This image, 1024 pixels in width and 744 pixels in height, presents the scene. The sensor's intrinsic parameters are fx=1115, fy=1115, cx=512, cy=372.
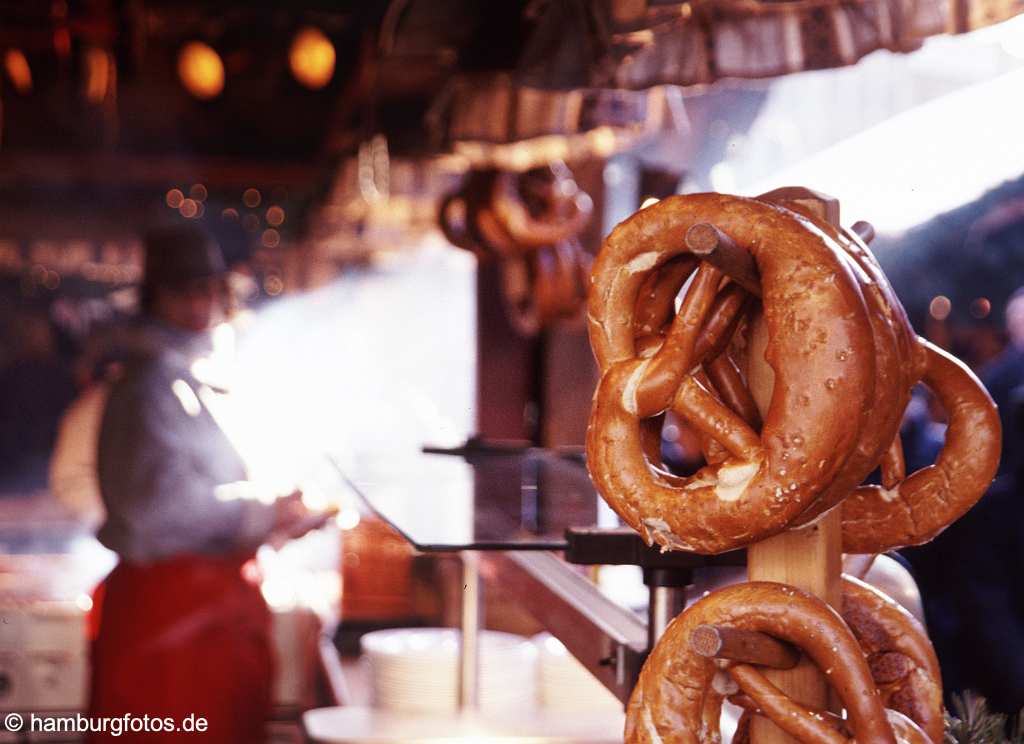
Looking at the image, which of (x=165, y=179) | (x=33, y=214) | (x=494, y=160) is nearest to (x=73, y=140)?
(x=165, y=179)

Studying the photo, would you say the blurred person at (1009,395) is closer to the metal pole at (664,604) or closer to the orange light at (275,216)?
the metal pole at (664,604)

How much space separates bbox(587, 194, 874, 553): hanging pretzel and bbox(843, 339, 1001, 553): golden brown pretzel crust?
0.22m

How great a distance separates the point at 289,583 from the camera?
5715 millimetres

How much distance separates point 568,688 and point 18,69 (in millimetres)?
6825

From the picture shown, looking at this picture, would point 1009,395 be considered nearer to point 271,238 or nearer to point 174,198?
point 174,198

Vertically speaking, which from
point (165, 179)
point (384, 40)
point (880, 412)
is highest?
point (165, 179)

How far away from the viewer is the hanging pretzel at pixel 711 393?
90 cm

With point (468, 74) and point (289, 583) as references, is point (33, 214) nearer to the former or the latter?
point (289, 583)

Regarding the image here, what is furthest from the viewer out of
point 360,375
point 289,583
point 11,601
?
point 360,375

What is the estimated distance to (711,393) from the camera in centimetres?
98

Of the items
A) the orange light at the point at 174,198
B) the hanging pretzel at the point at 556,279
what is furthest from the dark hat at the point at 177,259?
the orange light at the point at 174,198

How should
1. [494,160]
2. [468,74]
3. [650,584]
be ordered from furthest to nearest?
[494,160]
[468,74]
[650,584]

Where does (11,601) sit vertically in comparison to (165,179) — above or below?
below

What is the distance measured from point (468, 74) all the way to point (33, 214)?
10377 mm
